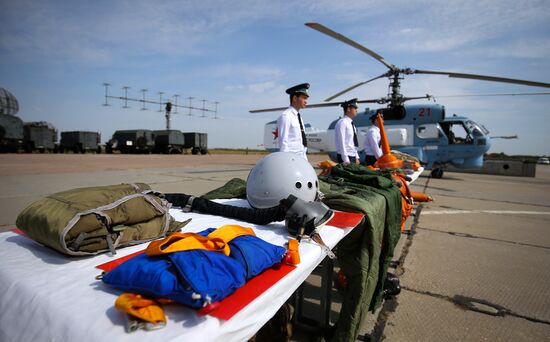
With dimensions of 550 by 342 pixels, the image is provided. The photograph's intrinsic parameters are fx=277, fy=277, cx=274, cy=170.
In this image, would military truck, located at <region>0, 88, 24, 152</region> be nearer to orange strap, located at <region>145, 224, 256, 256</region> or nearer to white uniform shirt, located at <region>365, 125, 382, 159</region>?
white uniform shirt, located at <region>365, 125, 382, 159</region>

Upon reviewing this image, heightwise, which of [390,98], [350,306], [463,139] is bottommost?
[350,306]

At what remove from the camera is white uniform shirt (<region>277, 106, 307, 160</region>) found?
3809mm

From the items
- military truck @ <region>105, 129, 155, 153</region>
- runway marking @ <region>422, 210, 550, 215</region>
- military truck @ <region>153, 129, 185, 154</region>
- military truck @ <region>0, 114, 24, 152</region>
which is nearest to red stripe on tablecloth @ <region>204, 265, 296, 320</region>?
runway marking @ <region>422, 210, 550, 215</region>

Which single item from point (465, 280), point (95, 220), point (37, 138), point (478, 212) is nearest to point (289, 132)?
point (465, 280)

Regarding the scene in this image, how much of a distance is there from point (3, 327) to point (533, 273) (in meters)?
4.39

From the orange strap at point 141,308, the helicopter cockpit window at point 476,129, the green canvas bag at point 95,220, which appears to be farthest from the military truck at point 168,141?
the orange strap at point 141,308

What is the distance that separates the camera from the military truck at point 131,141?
2927 cm

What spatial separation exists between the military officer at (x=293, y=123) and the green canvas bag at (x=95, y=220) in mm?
2549

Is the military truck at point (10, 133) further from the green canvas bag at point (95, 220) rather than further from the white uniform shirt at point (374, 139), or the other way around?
the green canvas bag at point (95, 220)

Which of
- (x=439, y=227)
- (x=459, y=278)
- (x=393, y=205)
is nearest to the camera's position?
(x=393, y=205)

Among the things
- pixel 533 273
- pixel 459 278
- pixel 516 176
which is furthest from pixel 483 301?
pixel 516 176

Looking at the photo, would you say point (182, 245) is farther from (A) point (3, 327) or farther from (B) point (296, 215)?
(B) point (296, 215)

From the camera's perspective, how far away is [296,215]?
4.94 ft

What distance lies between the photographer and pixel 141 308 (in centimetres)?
74
